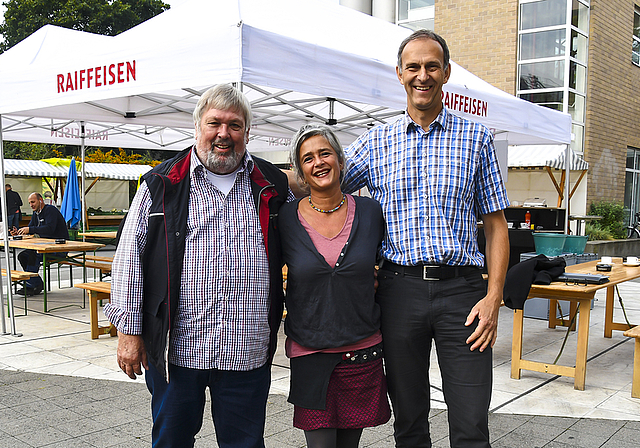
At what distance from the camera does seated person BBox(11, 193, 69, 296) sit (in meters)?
9.30

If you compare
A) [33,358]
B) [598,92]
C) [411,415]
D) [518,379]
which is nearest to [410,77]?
[411,415]

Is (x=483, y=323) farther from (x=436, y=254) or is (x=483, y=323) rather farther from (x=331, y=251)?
(x=331, y=251)

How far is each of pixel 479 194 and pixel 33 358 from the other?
475 centimetres

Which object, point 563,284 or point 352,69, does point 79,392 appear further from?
point 563,284

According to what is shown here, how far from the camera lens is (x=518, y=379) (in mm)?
5129

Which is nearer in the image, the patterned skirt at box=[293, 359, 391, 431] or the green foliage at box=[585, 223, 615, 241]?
the patterned skirt at box=[293, 359, 391, 431]

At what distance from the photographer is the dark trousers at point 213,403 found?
244 centimetres

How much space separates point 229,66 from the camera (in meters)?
4.12

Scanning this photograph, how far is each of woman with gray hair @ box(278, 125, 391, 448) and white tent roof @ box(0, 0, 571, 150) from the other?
179 centimetres

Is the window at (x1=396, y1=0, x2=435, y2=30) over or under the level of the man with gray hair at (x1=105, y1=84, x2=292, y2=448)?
over

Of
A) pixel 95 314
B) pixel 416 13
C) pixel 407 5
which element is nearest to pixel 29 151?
pixel 407 5

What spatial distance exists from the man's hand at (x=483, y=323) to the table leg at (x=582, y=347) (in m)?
2.83

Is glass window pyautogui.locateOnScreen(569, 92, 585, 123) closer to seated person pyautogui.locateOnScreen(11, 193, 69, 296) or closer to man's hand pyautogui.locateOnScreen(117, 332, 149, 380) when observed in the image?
seated person pyautogui.locateOnScreen(11, 193, 69, 296)

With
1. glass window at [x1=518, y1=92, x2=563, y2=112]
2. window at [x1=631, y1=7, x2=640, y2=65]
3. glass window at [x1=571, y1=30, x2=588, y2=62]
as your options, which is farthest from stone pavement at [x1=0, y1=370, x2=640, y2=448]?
window at [x1=631, y1=7, x2=640, y2=65]
